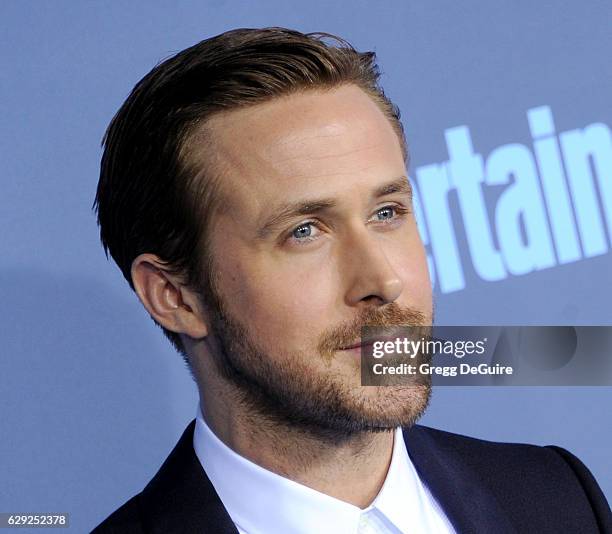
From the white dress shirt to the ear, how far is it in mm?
186

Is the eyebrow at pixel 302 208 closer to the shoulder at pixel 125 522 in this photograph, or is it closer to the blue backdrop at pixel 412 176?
the shoulder at pixel 125 522

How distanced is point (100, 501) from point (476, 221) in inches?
39.5

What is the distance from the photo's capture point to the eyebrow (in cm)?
168

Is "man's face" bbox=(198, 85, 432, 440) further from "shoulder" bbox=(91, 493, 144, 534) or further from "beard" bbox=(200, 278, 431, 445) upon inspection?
"shoulder" bbox=(91, 493, 144, 534)

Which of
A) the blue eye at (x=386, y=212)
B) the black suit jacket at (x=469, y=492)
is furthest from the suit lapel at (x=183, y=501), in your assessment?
the blue eye at (x=386, y=212)

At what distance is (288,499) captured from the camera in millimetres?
1703

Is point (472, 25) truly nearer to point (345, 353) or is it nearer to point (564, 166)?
point (564, 166)

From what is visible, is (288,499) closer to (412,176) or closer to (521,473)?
(521,473)

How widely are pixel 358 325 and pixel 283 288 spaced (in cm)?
13

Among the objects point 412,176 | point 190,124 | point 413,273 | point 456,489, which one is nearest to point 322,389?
point 413,273

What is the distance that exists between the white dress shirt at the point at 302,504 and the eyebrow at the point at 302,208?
0.35 m

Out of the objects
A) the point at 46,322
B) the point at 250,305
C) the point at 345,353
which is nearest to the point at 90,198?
the point at 46,322

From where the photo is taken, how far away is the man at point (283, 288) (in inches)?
66.1

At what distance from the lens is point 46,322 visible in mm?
2432
